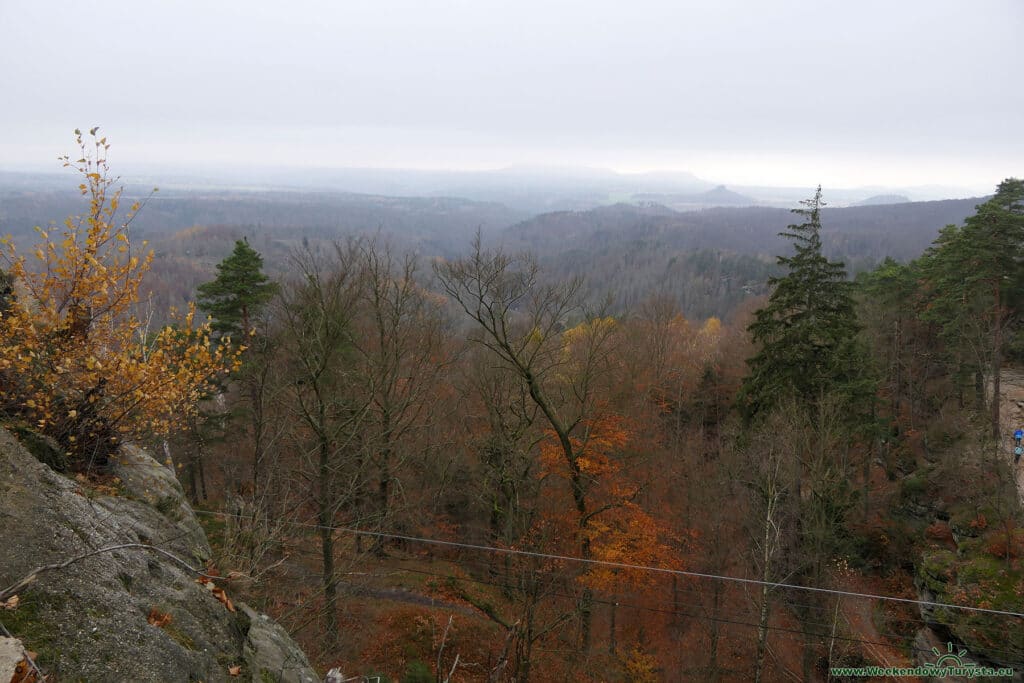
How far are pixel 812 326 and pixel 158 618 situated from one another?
61.6 feet

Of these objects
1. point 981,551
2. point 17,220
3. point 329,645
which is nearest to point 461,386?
point 329,645

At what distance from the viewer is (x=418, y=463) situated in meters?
17.3

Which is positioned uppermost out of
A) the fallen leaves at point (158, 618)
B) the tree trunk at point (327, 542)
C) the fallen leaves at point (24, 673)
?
the fallen leaves at point (24, 673)

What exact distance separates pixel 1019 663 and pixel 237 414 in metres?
22.1

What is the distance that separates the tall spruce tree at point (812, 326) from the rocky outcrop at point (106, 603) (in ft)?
57.2

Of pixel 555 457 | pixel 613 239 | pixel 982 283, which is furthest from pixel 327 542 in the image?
pixel 613 239

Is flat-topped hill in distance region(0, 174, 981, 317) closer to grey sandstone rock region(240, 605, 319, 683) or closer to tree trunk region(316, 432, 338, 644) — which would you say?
tree trunk region(316, 432, 338, 644)

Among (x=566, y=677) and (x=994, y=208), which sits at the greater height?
(x=994, y=208)

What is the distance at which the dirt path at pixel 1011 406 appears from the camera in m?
17.5

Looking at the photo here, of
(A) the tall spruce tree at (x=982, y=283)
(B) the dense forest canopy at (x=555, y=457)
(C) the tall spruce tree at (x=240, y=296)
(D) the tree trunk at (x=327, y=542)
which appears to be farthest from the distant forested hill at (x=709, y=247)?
(D) the tree trunk at (x=327, y=542)

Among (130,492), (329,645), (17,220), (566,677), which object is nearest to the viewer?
(130,492)

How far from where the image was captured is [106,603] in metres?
3.84

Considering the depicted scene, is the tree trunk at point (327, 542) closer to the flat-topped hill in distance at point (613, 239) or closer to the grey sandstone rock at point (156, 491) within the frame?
the grey sandstone rock at point (156, 491)

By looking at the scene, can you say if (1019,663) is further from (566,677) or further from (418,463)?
(418,463)
